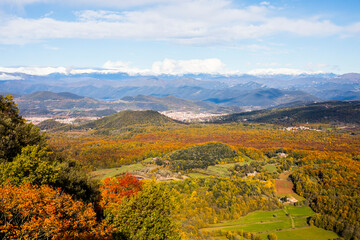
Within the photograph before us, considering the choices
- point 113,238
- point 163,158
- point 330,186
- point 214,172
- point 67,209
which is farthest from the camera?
point 163,158

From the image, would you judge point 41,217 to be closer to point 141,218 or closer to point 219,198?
point 141,218

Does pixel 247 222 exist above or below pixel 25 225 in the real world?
below

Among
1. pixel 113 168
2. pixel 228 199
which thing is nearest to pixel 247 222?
pixel 228 199

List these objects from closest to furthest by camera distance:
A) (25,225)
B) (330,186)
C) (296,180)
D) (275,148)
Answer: (25,225), (330,186), (296,180), (275,148)

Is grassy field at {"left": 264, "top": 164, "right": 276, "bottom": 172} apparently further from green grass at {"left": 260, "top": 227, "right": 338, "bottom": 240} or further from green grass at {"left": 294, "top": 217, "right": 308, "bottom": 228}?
green grass at {"left": 260, "top": 227, "right": 338, "bottom": 240}

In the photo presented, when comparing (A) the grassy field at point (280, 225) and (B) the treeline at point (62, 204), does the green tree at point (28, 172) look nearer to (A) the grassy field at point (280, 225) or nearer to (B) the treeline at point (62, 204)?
(B) the treeline at point (62, 204)

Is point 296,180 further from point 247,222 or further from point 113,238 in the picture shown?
point 113,238
